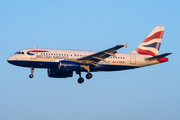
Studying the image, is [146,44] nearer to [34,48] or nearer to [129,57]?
[129,57]

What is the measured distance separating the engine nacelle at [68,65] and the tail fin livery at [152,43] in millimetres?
11757

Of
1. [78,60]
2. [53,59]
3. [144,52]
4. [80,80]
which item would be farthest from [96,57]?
[144,52]

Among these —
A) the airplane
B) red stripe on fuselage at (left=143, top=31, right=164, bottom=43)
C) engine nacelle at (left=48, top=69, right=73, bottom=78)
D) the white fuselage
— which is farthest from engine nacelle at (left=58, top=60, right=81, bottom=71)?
red stripe on fuselage at (left=143, top=31, right=164, bottom=43)

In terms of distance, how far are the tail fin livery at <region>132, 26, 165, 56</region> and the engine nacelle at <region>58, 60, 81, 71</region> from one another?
11.8 m

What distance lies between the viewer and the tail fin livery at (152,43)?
57.0 meters

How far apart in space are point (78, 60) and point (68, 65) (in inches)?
67.9

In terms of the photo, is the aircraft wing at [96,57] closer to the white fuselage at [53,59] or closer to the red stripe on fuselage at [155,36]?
the white fuselage at [53,59]

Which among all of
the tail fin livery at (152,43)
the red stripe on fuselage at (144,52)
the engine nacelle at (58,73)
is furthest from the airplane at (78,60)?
the tail fin livery at (152,43)

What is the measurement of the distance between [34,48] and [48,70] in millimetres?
5602

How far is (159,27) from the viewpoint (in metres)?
59.7

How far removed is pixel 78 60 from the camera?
165ft

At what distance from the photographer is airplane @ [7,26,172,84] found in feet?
164

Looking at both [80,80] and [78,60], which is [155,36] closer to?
[80,80]

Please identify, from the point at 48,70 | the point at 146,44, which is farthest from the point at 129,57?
the point at 48,70
